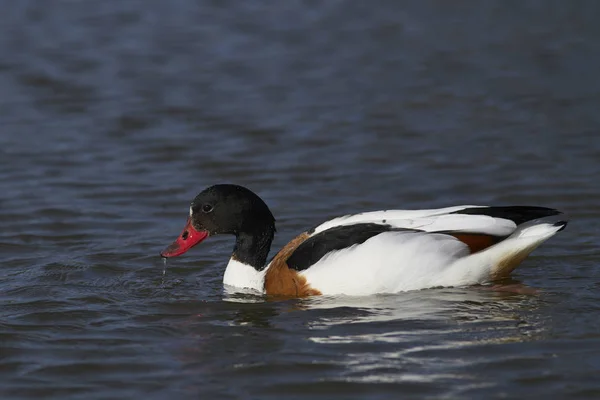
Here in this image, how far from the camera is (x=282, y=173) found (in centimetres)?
1124

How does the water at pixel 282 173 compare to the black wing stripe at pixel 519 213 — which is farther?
the black wing stripe at pixel 519 213

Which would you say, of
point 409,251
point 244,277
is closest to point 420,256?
point 409,251

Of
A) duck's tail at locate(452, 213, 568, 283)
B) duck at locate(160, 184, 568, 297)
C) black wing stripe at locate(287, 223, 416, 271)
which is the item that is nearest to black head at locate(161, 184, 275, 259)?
duck at locate(160, 184, 568, 297)

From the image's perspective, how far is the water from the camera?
7.00 metres

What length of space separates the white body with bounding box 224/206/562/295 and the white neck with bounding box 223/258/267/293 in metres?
0.47

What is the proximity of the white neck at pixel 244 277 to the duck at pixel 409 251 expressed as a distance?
3cm

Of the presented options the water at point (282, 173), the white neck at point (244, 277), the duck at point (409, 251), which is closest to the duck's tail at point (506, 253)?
the duck at point (409, 251)

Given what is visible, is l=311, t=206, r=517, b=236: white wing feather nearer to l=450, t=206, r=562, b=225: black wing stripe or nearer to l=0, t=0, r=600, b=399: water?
l=450, t=206, r=562, b=225: black wing stripe

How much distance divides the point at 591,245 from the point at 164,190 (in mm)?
3742

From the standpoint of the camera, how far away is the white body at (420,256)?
8.32m

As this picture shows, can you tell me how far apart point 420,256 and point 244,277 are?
4.13 feet

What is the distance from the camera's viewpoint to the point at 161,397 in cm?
658

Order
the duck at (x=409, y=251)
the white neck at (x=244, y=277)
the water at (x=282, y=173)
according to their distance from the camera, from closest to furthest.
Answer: the water at (x=282, y=173), the duck at (x=409, y=251), the white neck at (x=244, y=277)

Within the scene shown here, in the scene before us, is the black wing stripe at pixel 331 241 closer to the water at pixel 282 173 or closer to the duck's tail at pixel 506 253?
the water at pixel 282 173
